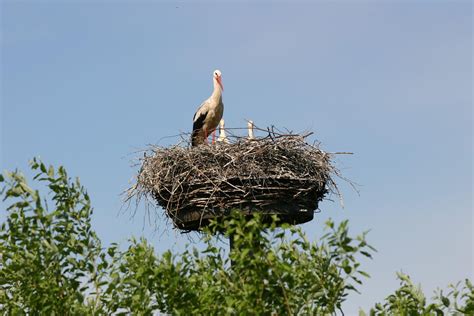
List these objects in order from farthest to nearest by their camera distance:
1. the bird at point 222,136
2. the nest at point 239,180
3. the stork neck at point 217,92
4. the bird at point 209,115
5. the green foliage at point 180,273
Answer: the stork neck at point 217,92 < the bird at point 209,115 < the bird at point 222,136 < the nest at point 239,180 < the green foliage at point 180,273

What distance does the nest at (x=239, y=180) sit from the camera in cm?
590

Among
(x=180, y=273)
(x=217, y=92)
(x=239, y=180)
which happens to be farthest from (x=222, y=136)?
(x=180, y=273)

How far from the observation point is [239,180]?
593 cm

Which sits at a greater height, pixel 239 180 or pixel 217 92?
pixel 217 92

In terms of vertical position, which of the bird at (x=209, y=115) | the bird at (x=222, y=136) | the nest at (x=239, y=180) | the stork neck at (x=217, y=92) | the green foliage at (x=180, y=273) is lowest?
the green foliage at (x=180, y=273)

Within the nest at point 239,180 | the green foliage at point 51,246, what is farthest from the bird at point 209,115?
the green foliage at point 51,246

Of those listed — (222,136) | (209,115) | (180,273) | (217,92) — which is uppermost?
(217,92)

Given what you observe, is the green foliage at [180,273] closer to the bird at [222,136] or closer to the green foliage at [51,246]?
the green foliage at [51,246]

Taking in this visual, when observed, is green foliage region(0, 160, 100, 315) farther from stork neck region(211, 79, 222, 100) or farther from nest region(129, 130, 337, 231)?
stork neck region(211, 79, 222, 100)

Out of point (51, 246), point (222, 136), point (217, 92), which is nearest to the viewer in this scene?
point (51, 246)

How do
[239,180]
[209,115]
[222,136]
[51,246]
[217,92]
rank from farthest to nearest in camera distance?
[217,92], [209,115], [222,136], [239,180], [51,246]

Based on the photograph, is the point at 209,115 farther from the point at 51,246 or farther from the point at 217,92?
the point at 51,246

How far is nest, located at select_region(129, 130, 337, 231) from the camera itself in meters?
5.90

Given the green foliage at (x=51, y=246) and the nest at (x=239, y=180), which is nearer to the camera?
the green foliage at (x=51, y=246)
